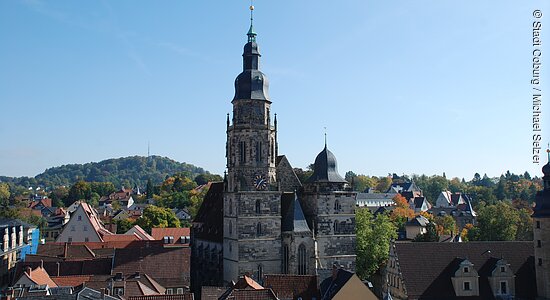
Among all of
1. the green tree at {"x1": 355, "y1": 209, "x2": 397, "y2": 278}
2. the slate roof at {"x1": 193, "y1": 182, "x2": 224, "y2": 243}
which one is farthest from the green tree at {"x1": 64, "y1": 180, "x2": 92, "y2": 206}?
the green tree at {"x1": 355, "y1": 209, "x2": 397, "y2": 278}

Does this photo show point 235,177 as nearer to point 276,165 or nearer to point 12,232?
point 276,165

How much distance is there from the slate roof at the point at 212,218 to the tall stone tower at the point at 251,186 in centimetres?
385

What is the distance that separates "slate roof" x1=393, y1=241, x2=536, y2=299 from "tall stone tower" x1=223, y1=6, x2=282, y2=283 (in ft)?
39.0

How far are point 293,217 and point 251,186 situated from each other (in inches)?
189

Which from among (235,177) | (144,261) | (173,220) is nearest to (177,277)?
(144,261)

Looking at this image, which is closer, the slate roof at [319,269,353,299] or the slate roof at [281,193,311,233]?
the slate roof at [319,269,353,299]

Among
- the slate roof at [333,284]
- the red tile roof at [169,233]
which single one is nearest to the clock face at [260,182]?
A: the slate roof at [333,284]

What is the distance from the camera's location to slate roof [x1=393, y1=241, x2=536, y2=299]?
45312mm

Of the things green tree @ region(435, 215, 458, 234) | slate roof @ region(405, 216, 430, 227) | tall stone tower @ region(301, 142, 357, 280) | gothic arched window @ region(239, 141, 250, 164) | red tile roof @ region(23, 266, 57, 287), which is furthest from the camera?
slate roof @ region(405, 216, 430, 227)

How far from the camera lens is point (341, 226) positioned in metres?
56.0

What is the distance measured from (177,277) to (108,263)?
6.88 metres

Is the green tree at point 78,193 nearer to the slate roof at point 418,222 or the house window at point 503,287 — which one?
the slate roof at point 418,222

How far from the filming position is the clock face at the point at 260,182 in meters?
54.1

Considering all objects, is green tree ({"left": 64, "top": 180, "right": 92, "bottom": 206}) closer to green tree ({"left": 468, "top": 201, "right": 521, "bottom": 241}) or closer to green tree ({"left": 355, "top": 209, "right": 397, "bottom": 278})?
green tree ({"left": 355, "top": 209, "right": 397, "bottom": 278})
